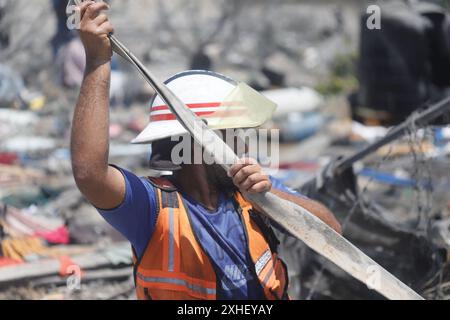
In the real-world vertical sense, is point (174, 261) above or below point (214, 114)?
below

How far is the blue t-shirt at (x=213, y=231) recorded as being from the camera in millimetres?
2029

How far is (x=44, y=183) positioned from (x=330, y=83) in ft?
27.5

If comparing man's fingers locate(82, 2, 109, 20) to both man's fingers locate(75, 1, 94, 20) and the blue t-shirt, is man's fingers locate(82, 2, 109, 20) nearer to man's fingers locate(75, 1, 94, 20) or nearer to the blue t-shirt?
man's fingers locate(75, 1, 94, 20)

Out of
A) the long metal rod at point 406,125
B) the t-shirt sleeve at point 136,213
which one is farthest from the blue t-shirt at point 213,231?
the long metal rod at point 406,125

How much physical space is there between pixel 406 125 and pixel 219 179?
1.27 metres

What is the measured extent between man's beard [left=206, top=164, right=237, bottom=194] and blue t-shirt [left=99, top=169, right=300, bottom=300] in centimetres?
8

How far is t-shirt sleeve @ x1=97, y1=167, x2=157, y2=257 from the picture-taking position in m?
2.00

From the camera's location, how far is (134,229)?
6.75 ft

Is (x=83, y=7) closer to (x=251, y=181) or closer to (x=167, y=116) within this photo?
(x=167, y=116)

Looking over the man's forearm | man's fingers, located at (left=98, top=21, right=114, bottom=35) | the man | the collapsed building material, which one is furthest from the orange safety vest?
the collapsed building material

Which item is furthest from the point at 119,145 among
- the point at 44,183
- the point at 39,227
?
the point at 39,227

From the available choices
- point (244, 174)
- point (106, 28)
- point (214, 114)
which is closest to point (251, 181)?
point (244, 174)

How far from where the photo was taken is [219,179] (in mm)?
2252

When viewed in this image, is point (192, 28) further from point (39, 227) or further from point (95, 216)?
point (39, 227)
